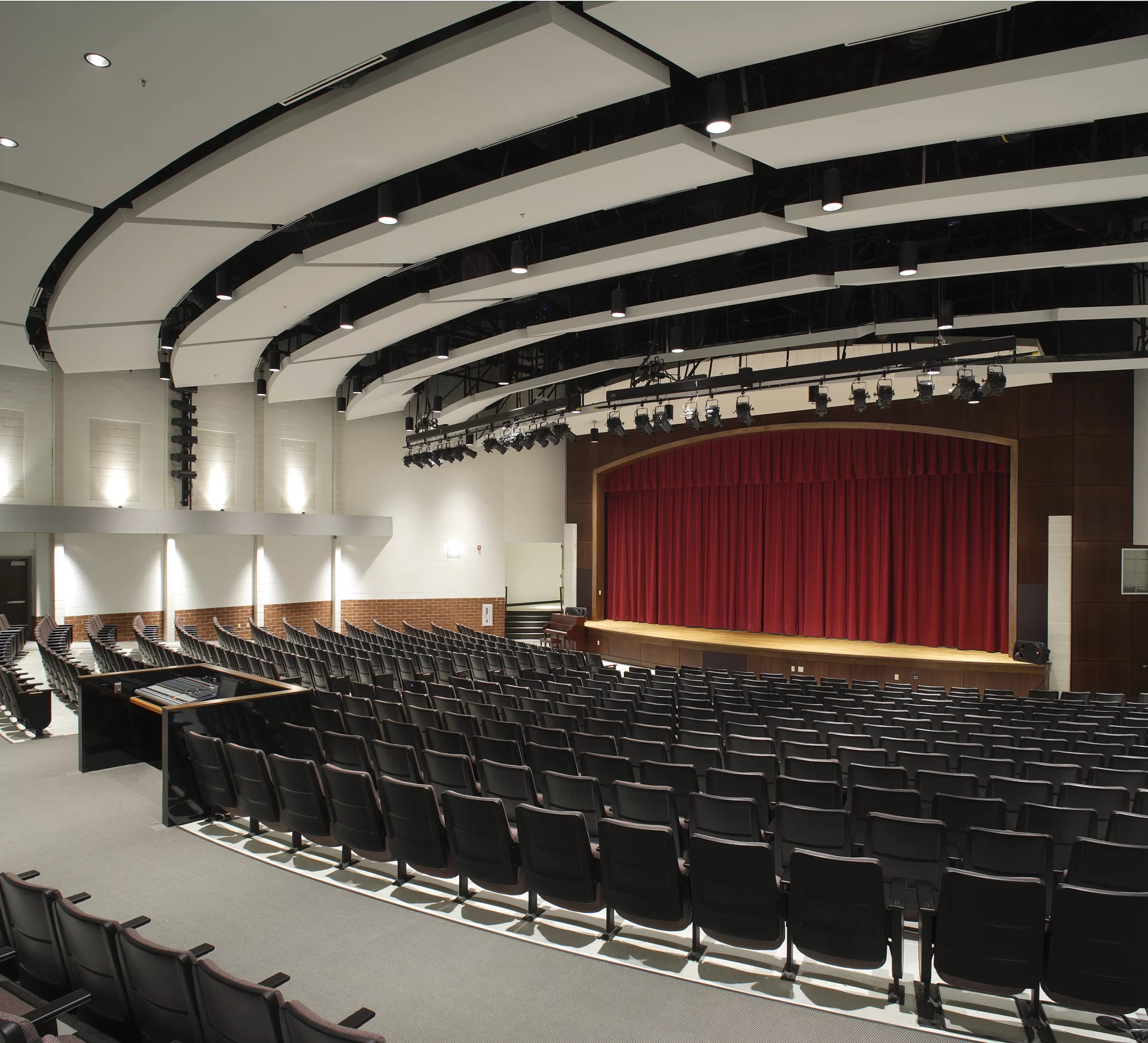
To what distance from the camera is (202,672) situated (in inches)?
322

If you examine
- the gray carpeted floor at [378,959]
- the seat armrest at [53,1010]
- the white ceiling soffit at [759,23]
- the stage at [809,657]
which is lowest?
the stage at [809,657]

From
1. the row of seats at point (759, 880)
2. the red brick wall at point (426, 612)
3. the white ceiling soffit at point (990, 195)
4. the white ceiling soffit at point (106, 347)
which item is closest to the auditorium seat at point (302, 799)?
the row of seats at point (759, 880)

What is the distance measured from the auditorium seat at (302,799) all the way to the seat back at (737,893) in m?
2.54

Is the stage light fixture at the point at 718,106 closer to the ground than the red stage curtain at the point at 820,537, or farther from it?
farther from it

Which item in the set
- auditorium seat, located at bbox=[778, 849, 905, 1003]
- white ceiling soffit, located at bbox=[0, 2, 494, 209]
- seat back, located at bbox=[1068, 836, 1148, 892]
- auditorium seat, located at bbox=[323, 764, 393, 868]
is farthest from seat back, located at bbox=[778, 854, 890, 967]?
white ceiling soffit, located at bbox=[0, 2, 494, 209]

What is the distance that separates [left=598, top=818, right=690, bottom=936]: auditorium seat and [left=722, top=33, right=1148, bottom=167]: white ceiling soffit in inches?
180

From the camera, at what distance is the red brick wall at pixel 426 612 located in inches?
794

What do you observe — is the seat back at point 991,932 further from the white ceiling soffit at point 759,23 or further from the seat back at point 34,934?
the white ceiling soffit at point 759,23

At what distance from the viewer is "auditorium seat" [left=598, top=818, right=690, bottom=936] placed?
3992 millimetres

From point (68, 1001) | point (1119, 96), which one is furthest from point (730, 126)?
point (68, 1001)

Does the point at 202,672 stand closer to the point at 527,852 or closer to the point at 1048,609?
the point at 527,852

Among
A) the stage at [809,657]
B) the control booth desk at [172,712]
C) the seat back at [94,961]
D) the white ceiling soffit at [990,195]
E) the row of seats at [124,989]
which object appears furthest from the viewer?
the stage at [809,657]

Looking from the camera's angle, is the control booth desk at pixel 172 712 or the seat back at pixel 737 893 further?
the control booth desk at pixel 172 712

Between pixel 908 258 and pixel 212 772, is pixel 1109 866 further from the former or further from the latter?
pixel 212 772
